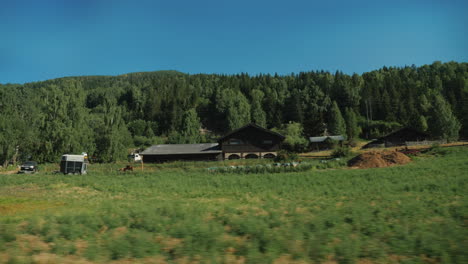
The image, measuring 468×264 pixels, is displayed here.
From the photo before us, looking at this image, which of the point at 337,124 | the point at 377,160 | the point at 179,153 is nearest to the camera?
the point at 377,160

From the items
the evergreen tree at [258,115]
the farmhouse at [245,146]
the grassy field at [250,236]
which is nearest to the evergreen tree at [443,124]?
the farmhouse at [245,146]

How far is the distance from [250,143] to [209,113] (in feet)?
220

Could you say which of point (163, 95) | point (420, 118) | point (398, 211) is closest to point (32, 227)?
point (398, 211)

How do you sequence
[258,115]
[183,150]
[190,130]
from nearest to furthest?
[183,150] → [190,130] → [258,115]

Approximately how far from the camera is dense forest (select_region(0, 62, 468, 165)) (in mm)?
50922

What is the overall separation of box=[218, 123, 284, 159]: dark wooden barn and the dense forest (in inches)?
808

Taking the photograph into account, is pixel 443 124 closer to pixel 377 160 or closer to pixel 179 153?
pixel 377 160

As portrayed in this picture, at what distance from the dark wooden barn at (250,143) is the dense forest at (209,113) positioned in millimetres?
20531

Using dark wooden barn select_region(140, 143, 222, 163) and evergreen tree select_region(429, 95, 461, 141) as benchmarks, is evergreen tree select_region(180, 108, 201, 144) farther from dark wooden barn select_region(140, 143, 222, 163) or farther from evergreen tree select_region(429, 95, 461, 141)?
evergreen tree select_region(429, 95, 461, 141)

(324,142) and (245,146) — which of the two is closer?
(245,146)

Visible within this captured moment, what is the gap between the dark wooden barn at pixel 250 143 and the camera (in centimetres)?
5062

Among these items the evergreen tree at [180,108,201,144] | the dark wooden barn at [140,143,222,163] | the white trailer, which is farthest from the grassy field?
the evergreen tree at [180,108,201,144]

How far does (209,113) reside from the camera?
116 meters

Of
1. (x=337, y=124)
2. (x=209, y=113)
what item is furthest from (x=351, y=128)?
(x=209, y=113)
